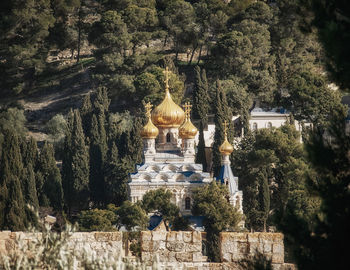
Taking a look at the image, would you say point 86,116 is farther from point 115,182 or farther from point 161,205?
point 161,205

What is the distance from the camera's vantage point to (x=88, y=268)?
38.9 ft

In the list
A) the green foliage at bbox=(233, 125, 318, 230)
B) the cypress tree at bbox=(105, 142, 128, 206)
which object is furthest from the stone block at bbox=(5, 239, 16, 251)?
the cypress tree at bbox=(105, 142, 128, 206)

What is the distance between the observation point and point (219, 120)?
219 feet

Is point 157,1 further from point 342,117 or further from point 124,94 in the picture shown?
point 342,117

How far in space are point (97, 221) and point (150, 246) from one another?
39.5 meters

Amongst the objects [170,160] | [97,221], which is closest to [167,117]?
[170,160]

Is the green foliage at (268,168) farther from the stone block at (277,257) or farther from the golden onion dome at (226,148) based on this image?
the stone block at (277,257)

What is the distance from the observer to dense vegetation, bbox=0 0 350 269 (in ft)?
188

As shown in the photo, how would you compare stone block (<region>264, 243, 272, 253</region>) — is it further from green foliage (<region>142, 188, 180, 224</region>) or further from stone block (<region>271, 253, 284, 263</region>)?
green foliage (<region>142, 188, 180, 224</region>)

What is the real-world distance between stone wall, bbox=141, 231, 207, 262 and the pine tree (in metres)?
50.0

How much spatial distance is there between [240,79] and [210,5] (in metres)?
15.3

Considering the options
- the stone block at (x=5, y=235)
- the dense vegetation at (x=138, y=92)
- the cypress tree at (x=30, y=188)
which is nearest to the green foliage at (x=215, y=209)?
the dense vegetation at (x=138, y=92)

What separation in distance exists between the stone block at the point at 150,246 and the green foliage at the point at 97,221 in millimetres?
37843

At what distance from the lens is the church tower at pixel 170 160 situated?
2389 inches
